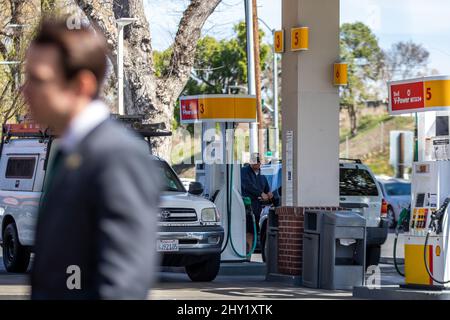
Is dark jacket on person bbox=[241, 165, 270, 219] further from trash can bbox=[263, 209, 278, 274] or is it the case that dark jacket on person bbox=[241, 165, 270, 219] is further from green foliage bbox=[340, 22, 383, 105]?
→ green foliage bbox=[340, 22, 383, 105]

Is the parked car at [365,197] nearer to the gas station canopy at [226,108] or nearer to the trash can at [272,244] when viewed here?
the gas station canopy at [226,108]

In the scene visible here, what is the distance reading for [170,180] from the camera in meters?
16.8

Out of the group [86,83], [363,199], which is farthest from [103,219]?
[363,199]

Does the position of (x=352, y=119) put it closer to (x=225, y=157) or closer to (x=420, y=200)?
(x=225, y=157)

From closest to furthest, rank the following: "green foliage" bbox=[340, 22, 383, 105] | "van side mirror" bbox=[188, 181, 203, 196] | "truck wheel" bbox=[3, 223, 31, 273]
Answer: "van side mirror" bbox=[188, 181, 203, 196]
"truck wheel" bbox=[3, 223, 31, 273]
"green foliage" bbox=[340, 22, 383, 105]

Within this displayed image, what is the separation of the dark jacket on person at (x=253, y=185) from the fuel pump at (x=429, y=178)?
7.08 meters

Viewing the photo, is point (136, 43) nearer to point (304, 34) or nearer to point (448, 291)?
point (304, 34)

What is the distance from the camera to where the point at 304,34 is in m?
15.4

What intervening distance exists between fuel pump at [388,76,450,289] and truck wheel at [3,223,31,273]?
6.28m

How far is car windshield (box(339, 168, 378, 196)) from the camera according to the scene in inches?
816

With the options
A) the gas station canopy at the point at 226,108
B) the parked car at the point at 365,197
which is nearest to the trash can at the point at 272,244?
the gas station canopy at the point at 226,108

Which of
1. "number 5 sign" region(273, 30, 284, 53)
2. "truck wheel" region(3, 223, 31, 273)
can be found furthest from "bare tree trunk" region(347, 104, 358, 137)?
"number 5 sign" region(273, 30, 284, 53)

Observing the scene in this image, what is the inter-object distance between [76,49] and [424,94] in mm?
9786

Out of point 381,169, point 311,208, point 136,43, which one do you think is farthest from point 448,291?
point 381,169
